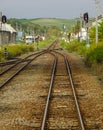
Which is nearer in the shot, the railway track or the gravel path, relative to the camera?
the railway track

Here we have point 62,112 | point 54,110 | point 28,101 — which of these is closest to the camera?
point 62,112

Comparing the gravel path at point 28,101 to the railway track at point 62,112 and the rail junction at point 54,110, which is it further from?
the railway track at point 62,112

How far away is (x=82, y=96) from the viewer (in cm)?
1589

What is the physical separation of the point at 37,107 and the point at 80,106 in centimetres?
141

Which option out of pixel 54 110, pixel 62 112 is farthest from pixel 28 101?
pixel 62 112

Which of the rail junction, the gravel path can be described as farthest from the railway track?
the gravel path

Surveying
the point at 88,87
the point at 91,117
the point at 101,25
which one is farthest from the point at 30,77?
the point at 101,25

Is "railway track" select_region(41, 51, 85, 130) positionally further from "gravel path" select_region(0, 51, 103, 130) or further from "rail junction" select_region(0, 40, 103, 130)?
"gravel path" select_region(0, 51, 103, 130)

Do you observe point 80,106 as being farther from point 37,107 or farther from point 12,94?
point 12,94

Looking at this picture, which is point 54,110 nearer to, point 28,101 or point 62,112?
point 62,112

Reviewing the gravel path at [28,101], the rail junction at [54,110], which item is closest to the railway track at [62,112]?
the rail junction at [54,110]

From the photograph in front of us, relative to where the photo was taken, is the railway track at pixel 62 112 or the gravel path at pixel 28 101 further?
the gravel path at pixel 28 101

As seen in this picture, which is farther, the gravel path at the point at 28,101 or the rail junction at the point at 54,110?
the gravel path at the point at 28,101

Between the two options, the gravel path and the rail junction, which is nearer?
the rail junction
